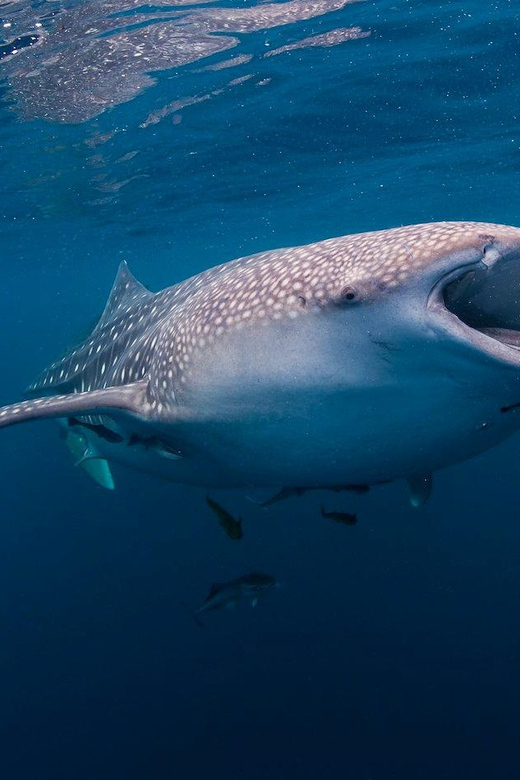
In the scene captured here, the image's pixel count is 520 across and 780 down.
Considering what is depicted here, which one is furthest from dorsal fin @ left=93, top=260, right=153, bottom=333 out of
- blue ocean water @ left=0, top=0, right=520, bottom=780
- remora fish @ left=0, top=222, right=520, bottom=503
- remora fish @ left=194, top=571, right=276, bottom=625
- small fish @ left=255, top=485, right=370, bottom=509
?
small fish @ left=255, top=485, right=370, bottom=509

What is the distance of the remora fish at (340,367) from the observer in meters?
2.23

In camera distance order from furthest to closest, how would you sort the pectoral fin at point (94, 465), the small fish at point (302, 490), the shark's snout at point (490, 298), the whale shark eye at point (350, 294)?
the pectoral fin at point (94, 465), the small fish at point (302, 490), the whale shark eye at point (350, 294), the shark's snout at point (490, 298)

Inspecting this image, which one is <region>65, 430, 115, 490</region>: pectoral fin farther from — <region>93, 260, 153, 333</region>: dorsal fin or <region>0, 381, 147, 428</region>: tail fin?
<region>0, 381, 147, 428</region>: tail fin

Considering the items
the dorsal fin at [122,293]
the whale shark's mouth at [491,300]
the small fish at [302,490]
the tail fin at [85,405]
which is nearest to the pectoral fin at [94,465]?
the dorsal fin at [122,293]

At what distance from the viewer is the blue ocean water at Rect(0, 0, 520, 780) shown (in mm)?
7023

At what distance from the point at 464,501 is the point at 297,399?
31.1ft

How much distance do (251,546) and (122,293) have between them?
16.9 feet

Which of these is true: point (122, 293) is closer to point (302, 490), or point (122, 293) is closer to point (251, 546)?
point (302, 490)

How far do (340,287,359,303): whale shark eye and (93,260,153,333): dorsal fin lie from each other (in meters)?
4.66

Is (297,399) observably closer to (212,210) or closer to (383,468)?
(383,468)

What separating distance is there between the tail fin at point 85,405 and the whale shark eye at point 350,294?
1.97 meters

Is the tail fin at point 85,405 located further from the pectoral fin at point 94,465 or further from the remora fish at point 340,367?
the pectoral fin at point 94,465

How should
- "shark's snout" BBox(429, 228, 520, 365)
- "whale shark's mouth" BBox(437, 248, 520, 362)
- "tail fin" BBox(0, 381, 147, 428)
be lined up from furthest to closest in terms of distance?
1. "tail fin" BBox(0, 381, 147, 428)
2. "whale shark's mouth" BBox(437, 248, 520, 362)
3. "shark's snout" BBox(429, 228, 520, 365)

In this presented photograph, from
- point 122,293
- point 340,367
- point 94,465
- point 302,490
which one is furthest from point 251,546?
point 340,367
